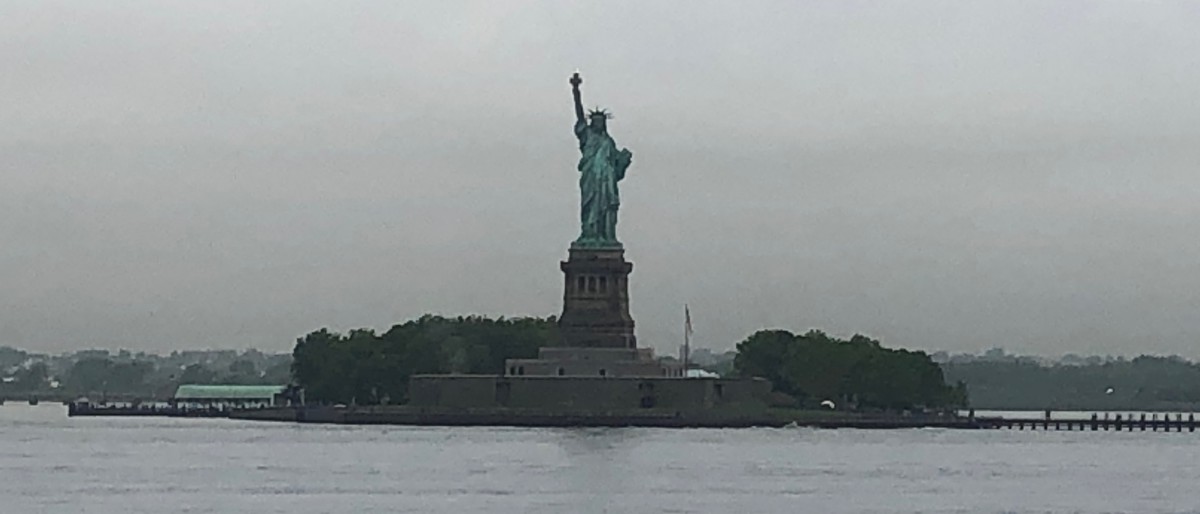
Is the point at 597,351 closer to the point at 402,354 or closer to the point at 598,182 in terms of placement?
the point at 598,182

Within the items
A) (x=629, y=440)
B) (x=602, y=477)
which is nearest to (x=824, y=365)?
(x=629, y=440)

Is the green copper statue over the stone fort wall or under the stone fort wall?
over

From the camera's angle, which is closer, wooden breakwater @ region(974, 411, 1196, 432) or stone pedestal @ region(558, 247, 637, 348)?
stone pedestal @ region(558, 247, 637, 348)

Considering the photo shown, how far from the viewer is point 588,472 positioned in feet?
275

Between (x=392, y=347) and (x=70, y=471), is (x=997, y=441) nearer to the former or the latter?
(x=392, y=347)

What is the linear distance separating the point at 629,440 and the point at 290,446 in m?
11.9

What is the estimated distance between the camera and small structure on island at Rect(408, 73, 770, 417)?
122312 millimetres

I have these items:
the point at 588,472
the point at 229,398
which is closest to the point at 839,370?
the point at 588,472

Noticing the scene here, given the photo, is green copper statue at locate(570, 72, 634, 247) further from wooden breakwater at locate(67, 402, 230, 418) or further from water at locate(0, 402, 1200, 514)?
wooden breakwater at locate(67, 402, 230, 418)

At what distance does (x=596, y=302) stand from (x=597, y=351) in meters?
1.94

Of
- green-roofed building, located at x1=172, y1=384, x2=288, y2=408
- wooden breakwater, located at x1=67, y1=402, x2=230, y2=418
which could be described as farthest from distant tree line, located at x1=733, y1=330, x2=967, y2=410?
green-roofed building, located at x1=172, y1=384, x2=288, y2=408

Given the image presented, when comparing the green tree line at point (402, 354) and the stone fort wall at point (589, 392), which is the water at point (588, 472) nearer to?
the stone fort wall at point (589, 392)

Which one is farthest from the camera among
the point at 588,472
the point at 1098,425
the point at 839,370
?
the point at 1098,425

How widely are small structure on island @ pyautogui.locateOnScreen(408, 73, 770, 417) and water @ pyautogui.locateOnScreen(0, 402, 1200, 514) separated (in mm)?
3413
